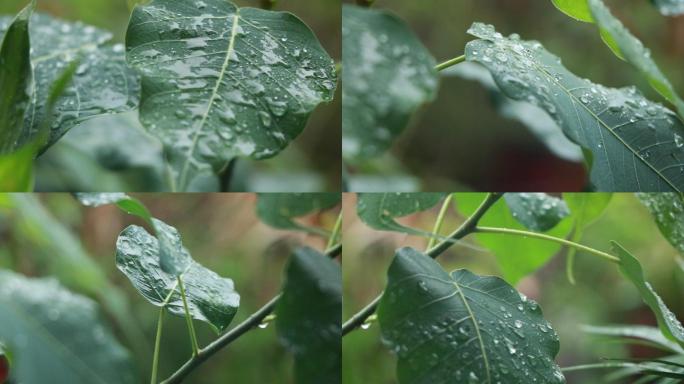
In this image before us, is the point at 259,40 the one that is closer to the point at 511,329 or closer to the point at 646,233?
the point at 511,329

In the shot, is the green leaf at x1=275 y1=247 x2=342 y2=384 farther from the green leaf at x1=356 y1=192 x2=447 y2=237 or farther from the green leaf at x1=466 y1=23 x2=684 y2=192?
the green leaf at x1=466 y1=23 x2=684 y2=192

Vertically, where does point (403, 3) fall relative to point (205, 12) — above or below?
below

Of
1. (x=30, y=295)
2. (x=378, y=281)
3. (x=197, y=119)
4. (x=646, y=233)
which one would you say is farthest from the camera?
(x=646, y=233)

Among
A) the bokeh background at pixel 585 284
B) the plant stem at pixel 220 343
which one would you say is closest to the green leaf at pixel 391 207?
the plant stem at pixel 220 343

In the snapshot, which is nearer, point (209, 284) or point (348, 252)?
point (209, 284)

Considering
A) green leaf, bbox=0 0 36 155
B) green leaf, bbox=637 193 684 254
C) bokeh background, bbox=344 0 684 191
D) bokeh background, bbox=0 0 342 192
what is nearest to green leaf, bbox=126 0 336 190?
green leaf, bbox=0 0 36 155

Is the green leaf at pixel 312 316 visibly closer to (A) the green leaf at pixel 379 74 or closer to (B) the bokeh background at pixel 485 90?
(A) the green leaf at pixel 379 74

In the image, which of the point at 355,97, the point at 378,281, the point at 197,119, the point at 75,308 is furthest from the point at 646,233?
the point at 197,119

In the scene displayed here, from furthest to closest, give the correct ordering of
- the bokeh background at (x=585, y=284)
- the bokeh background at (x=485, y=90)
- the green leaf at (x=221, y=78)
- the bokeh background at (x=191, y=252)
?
the bokeh background at (x=485, y=90), the bokeh background at (x=585, y=284), the bokeh background at (x=191, y=252), the green leaf at (x=221, y=78)
